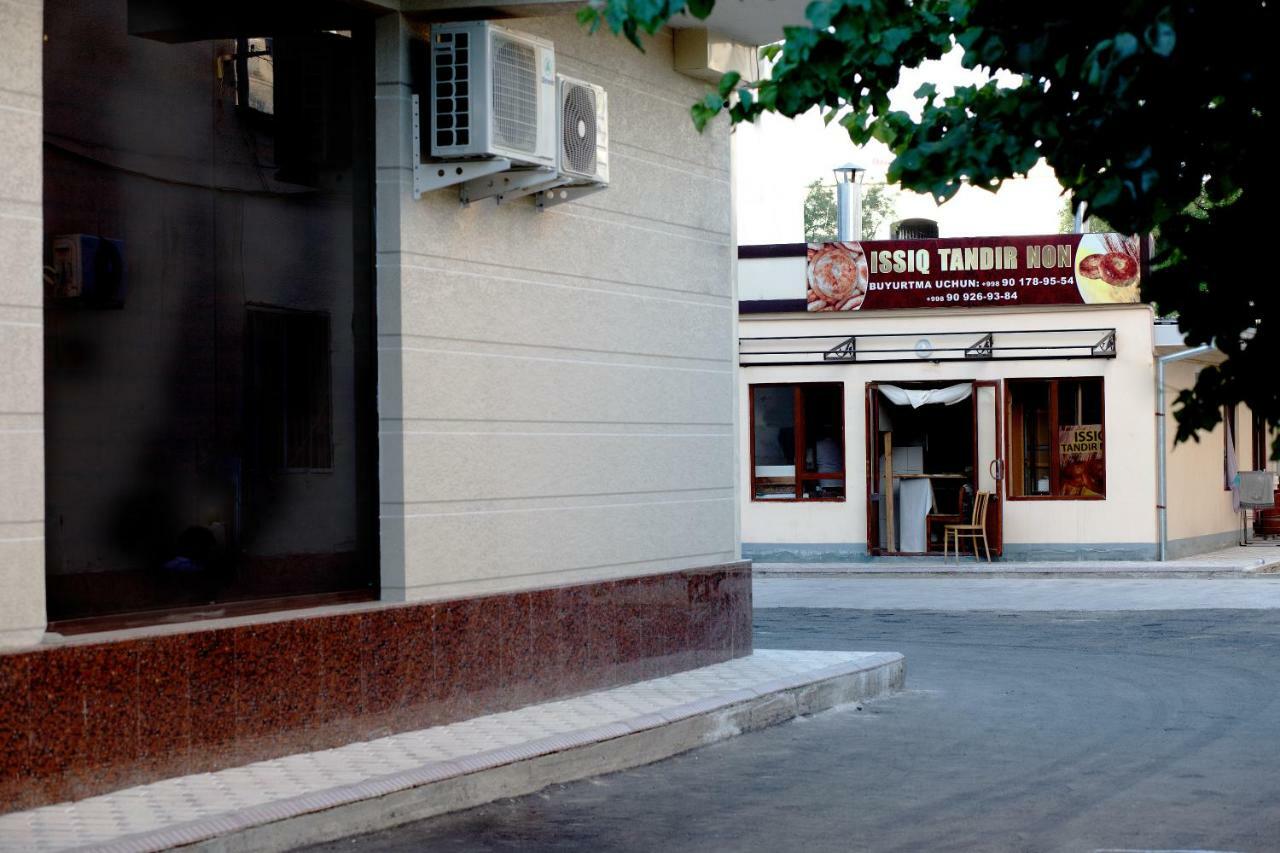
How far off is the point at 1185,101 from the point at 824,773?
407 cm

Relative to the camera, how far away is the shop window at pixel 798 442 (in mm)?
24844

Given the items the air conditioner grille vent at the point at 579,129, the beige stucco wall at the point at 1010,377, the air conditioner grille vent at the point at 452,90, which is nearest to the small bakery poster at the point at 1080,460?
the beige stucco wall at the point at 1010,377

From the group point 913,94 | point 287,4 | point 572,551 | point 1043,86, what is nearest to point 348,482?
point 572,551

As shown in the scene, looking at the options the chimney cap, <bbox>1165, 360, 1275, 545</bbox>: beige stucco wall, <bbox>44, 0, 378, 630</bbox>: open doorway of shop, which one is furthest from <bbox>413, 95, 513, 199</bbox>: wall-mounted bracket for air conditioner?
the chimney cap

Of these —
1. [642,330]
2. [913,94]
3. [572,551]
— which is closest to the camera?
[913,94]

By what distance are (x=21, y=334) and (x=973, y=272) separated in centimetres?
1907

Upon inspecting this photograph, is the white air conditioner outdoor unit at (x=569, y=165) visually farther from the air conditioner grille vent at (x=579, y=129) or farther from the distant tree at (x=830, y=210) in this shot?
the distant tree at (x=830, y=210)

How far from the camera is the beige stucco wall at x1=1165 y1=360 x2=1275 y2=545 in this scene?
24.4 meters

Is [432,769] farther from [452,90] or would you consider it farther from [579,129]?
[579,129]

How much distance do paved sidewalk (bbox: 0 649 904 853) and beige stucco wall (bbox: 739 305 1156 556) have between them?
13.8 meters

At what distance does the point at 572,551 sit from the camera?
9812mm

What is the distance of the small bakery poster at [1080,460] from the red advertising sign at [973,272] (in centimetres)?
185

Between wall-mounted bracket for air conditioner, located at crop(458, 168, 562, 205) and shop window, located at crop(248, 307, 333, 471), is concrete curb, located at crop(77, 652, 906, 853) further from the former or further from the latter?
wall-mounted bracket for air conditioner, located at crop(458, 168, 562, 205)

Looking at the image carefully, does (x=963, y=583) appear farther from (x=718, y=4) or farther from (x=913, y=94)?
(x=913, y=94)
